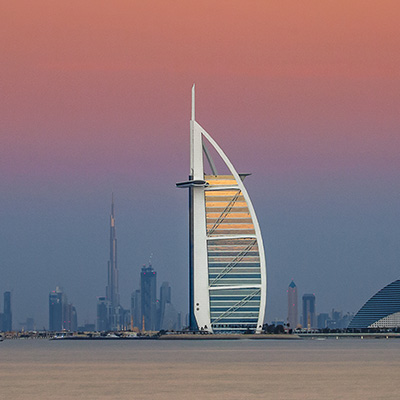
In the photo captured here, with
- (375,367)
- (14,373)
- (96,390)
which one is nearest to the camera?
(96,390)

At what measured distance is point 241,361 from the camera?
146875 mm

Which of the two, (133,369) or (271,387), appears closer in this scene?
(271,387)

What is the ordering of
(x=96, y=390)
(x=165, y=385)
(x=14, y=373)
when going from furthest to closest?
(x=14, y=373) → (x=165, y=385) → (x=96, y=390)

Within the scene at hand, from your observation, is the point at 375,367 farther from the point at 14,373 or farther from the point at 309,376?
the point at 14,373

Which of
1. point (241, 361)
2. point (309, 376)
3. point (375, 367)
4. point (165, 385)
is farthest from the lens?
point (241, 361)

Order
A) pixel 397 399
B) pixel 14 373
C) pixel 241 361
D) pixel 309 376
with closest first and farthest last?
pixel 397 399, pixel 309 376, pixel 14 373, pixel 241 361

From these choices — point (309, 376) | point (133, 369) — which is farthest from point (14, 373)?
point (309, 376)

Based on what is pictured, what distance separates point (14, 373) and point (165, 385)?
2629 cm

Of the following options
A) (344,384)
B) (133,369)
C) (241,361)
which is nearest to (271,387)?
(344,384)

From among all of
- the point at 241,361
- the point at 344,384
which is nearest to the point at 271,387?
the point at 344,384

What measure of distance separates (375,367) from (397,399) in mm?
46825

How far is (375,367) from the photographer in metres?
130

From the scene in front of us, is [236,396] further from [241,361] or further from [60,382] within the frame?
[241,361]

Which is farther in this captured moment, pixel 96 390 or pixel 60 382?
pixel 60 382
